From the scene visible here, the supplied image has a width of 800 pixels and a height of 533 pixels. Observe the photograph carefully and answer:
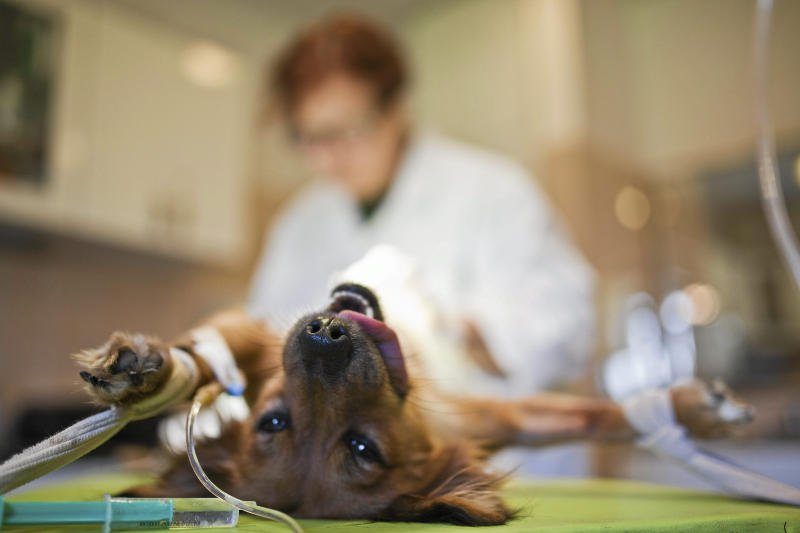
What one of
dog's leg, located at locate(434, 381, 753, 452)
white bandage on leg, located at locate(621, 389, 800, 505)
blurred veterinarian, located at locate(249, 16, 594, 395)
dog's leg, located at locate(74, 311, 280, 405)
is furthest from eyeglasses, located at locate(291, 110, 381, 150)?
dog's leg, located at locate(74, 311, 280, 405)

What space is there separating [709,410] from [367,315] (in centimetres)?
44

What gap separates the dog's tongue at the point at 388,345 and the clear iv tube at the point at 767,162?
463mm

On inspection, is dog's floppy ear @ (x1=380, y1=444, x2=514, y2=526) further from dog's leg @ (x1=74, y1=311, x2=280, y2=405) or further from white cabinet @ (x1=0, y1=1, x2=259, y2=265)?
white cabinet @ (x1=0, y1=1, x2=259, y2=265)

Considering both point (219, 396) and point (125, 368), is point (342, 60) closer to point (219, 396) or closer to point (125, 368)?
point (219, 396)

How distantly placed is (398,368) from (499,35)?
287 cm

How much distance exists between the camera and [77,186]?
242 centimetres

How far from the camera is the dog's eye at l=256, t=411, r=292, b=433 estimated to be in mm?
730

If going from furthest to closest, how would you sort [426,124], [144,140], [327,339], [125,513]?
[426,124] → [144,140] → [327,339] → [125,513]

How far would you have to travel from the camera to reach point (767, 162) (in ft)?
2.75

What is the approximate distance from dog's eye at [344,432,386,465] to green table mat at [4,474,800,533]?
10cm

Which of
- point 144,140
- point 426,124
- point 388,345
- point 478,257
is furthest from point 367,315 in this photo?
point 426,124

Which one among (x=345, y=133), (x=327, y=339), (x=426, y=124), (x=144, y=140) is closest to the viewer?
(x=327, y=339)

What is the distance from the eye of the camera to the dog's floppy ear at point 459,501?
0.56 meters

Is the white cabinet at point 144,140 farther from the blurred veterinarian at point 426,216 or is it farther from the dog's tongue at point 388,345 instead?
the dog's tongue at point 388,345
